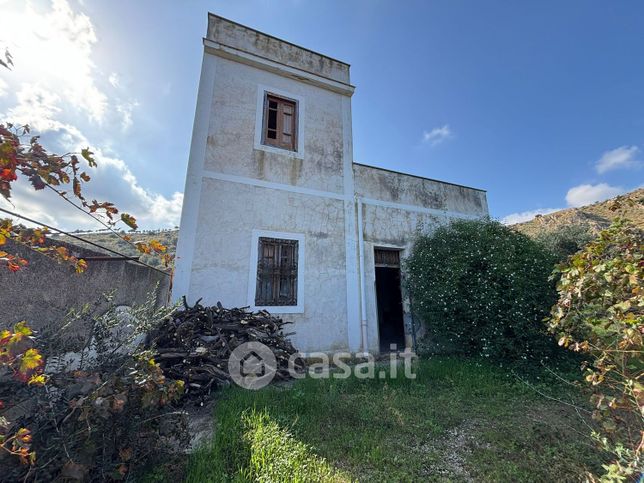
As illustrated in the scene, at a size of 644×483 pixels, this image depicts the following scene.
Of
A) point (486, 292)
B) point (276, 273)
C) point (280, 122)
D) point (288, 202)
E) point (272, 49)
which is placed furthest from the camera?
point (272, 49)

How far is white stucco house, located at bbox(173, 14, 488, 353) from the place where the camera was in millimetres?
6129

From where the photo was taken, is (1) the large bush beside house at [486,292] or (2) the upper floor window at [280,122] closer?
(1) the large bush beside house at [486,292]

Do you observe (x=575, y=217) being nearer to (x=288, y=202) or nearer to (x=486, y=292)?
(x=486, y=292)

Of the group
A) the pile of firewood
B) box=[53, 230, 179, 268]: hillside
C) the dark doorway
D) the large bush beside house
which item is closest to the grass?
the pile of firewood

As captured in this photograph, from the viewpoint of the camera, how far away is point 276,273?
648 cm

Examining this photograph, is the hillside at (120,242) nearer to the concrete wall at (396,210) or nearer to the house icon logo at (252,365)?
the house icon logo at (252,365)

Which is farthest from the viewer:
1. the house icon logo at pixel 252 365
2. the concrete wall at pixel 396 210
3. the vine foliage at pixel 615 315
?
the concrete wall at pixel 396 210

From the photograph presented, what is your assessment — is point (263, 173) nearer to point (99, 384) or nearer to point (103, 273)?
point (103, 273)

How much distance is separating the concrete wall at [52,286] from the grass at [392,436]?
2233 millimetres

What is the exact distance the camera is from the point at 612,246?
2.49m

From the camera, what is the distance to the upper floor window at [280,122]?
7.33 meters

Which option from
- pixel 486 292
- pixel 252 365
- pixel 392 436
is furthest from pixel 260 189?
pixel 486 292

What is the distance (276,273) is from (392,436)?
407 cm

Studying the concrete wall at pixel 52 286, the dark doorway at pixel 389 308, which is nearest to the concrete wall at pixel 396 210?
the dark doorway at pixel 389 308
